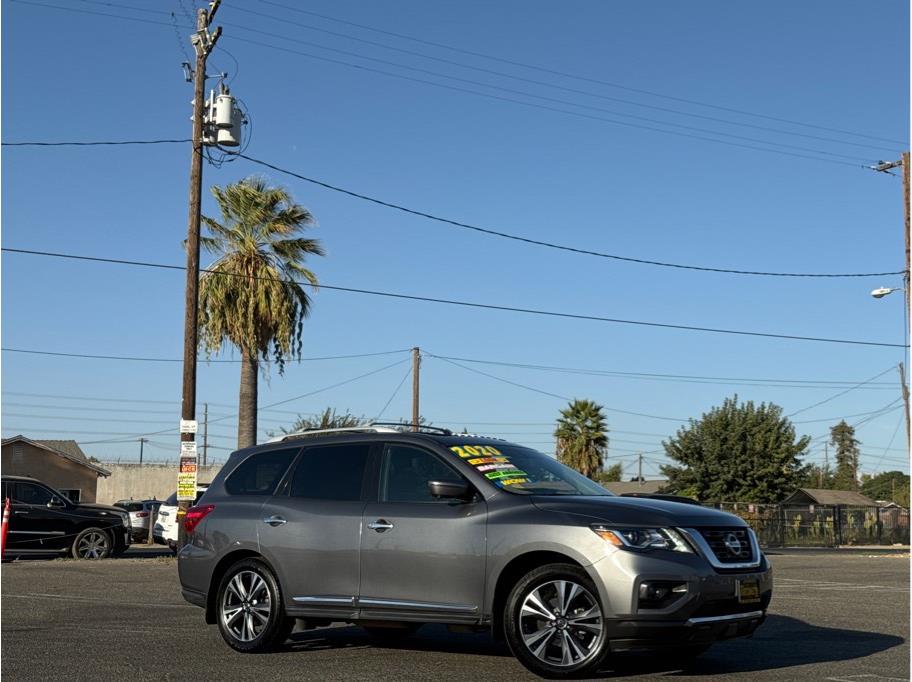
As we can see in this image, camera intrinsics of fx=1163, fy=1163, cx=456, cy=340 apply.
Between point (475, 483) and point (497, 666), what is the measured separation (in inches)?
52.5

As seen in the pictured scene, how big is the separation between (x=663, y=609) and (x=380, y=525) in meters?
2.31

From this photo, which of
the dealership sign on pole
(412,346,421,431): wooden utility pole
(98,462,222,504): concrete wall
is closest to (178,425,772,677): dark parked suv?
the dealership sign on pole

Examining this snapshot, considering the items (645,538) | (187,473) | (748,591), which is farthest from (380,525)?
(187,473)

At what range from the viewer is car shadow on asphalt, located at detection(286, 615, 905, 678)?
8422mm

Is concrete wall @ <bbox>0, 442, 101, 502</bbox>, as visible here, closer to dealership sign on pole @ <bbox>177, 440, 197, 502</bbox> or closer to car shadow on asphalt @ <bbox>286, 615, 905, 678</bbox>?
dealership sign on pole @ <bbox>177, 440, 197, 502</bbox>

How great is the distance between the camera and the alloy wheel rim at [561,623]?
25.4 ft

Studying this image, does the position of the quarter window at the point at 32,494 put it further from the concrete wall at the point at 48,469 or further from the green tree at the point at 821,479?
the green tree at the point at 821,479

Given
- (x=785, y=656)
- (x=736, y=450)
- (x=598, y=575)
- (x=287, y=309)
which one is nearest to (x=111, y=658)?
(x=598, y=575)

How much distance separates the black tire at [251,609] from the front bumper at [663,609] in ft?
9.26

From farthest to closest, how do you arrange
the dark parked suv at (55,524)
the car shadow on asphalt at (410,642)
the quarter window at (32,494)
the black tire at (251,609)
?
the quarter window at (32,494) < the dark parked suv at (55,524) < the car shadow on asphalt at (410,642) < the black tire at (251,609)

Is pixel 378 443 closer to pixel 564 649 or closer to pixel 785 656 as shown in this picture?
pixel 564 649

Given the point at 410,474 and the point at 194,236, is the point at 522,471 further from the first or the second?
the point at 194,236

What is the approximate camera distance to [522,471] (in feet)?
29.2

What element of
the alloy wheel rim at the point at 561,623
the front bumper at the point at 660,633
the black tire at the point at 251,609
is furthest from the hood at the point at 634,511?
the black tire at the point at 251,609
